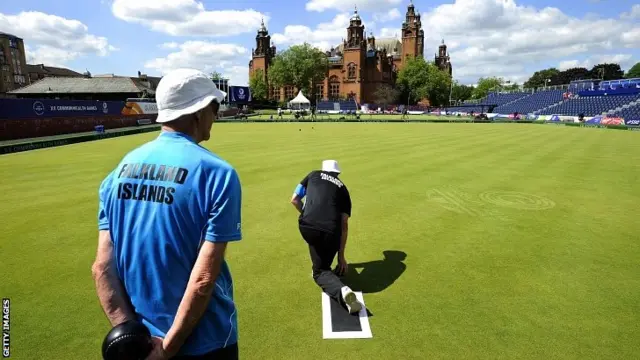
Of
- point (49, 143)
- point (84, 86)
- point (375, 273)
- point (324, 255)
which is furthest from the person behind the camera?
point (84, 86)

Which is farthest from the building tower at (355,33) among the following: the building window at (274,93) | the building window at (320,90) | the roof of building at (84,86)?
the roof of building at (84,86)

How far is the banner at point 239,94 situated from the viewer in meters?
79.2

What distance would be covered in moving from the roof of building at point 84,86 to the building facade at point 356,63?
48.6m

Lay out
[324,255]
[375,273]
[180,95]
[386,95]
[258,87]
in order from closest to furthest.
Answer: [180,95], [324,255], [375,273], [386,95], [258,87]

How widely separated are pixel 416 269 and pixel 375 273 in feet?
2.05

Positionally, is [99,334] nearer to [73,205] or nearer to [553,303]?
[553,303]

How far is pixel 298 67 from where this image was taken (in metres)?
92.5

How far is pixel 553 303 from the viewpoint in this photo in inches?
174

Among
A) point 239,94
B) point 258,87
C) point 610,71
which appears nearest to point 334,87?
point 258,87

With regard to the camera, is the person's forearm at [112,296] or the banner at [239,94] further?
the banner at [239,94]

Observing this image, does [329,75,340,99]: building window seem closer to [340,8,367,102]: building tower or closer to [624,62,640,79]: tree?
[340,8,367,102]: building tower

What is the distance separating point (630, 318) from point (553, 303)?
755 millimetres

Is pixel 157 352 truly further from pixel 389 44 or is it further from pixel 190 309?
pixel 389 44

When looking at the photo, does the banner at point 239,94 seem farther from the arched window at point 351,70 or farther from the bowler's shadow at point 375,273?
the bowler's shadow at point 375,273
